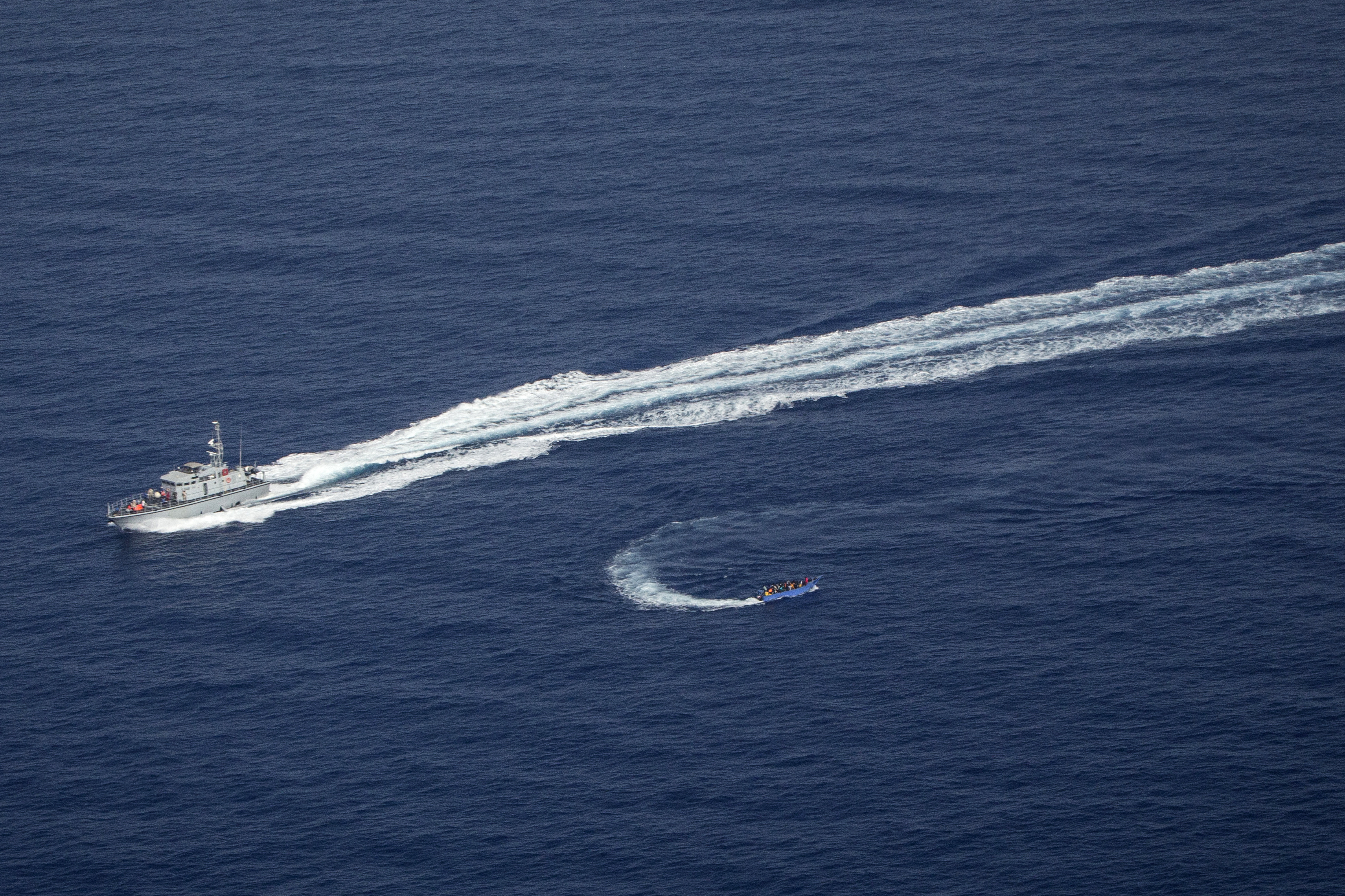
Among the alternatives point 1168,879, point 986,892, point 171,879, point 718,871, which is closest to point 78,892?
point 171,879

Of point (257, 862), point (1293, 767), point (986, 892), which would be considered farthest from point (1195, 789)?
point (257, 862)

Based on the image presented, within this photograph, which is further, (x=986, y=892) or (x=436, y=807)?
(x=436, y=807)

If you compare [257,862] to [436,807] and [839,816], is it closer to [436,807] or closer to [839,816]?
[436,807]

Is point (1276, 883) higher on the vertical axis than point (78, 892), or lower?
lower

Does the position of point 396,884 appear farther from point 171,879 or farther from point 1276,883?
point 1276,883

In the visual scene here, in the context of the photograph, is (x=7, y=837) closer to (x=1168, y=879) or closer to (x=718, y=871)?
(x=718, y=871)

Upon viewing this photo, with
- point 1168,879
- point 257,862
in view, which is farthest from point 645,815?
point 1168,879

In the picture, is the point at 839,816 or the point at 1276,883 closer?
the point at 1276,883

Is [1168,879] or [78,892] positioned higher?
[78,892]
